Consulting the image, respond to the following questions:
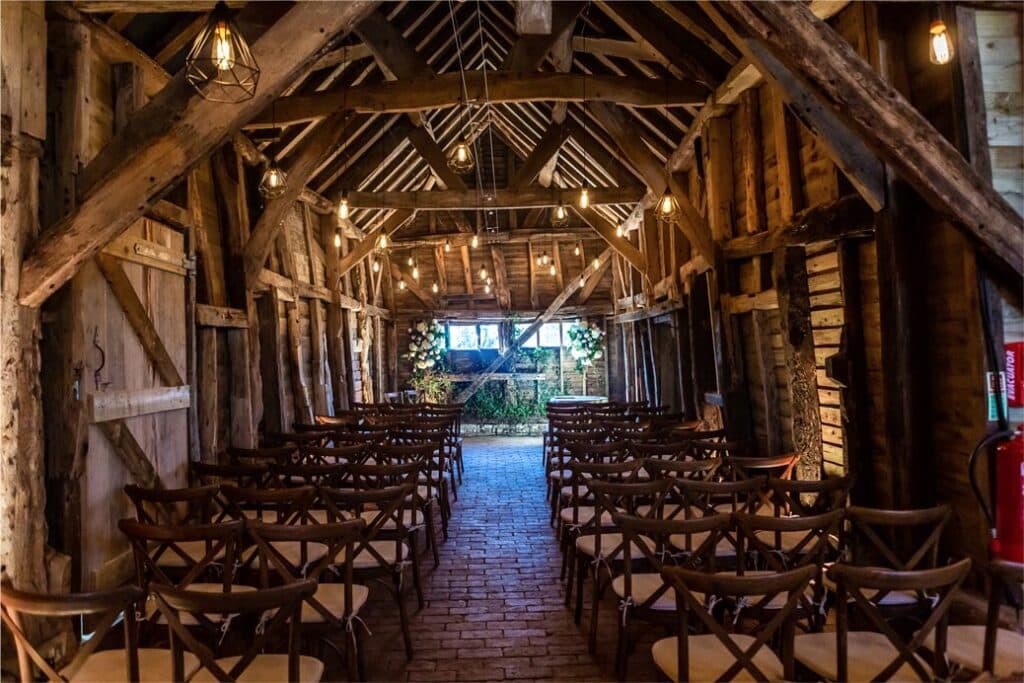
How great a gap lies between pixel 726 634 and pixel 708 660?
47cm

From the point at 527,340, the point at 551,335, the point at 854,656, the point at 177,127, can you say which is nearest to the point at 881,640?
the point at 854,656

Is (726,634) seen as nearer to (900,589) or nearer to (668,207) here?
(900,589)

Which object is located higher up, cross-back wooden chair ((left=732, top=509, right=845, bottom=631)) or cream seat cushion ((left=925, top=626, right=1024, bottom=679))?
cross-back wooden chair ((left=732, top=509, right=845, bottom=631))

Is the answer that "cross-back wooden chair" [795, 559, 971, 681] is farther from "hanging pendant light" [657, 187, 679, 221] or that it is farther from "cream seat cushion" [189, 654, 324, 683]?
"hanging pendant light" [657, 187, 679, 221]

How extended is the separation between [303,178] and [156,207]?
93.8 inches

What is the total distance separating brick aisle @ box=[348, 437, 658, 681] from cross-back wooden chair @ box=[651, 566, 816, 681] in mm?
828

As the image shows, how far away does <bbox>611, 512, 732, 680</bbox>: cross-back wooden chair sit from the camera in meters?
2.65

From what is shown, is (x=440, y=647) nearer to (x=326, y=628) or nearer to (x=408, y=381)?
(x=326, y=628)

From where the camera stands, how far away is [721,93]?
5996mm

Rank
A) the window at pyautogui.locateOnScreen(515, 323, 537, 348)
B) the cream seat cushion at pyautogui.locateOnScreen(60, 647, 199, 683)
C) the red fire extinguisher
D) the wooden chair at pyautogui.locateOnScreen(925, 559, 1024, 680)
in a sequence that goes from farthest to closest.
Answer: the window at pyautogui.locateOnScreen(515, 323, 537, 348), the red fire extinguisher, the cream seat cushion at pyautogui.locateOnScreen(60, 647, 199, 683), the wooden chair at pyautogui.locateOnScreen(925, 559, 1024, 680)

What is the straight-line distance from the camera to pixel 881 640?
2543 mm

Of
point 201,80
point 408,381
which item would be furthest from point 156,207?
point 408,381

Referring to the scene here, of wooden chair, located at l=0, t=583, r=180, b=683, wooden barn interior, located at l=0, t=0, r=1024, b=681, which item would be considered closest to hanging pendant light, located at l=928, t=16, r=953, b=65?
wooden barn interior, located at l=0, t=0, r=1024, b=681

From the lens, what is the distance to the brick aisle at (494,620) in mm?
3182
